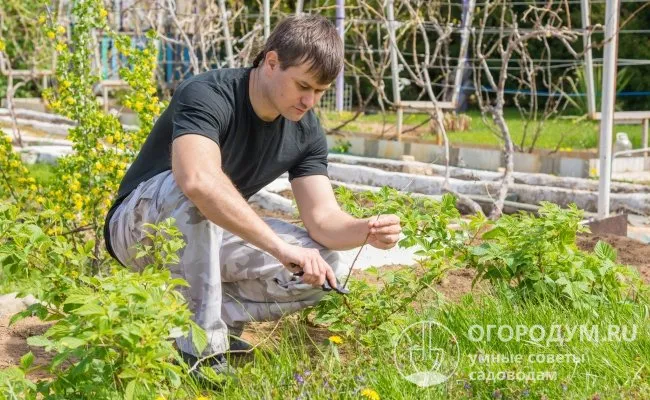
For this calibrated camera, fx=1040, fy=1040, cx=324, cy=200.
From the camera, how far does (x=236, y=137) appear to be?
127 inches

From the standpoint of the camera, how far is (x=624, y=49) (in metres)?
13.1

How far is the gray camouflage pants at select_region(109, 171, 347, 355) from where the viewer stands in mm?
2998

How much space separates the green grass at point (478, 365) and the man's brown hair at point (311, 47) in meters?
0.78

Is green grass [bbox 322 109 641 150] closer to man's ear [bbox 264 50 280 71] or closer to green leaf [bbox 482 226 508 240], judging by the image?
green leaf [bbox 482 226 508 240]

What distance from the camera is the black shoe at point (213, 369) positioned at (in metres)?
2.82

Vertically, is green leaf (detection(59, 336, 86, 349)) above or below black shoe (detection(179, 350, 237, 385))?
above

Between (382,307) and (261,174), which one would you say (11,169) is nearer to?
(261,174)

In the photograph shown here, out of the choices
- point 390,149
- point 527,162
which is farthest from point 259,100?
point 390,149

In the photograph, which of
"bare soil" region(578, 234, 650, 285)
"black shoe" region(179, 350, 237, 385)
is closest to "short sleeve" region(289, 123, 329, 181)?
"black shoe" region(179, 350, 237, 385)

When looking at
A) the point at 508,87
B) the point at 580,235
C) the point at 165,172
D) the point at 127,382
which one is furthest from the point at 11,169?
the point at 508,87

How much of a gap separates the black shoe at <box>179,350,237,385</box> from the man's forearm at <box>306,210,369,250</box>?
1.62 ft

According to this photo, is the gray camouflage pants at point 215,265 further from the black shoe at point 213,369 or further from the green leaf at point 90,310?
the green leaf at point 90,310

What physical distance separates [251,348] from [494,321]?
0.74 metres

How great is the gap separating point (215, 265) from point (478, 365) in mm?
810
